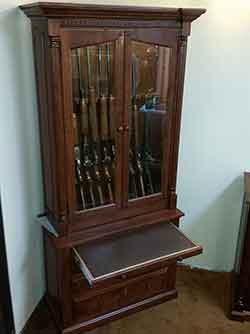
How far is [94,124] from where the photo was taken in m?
1.79

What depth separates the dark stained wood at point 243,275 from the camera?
79.3 inches

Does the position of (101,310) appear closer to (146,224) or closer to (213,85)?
(146,224)

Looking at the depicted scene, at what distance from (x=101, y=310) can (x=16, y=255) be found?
1.97 ft

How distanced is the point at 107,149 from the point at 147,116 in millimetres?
284

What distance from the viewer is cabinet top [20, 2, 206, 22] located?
142 centimetres

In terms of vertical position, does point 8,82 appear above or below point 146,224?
above

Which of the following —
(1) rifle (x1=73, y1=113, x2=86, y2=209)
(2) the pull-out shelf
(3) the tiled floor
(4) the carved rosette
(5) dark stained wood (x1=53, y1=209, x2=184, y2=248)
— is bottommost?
(3) the tiled floor

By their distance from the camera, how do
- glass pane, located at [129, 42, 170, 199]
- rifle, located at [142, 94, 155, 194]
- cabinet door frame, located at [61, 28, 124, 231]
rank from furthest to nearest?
rifle, located at [142, 94, 155, 194], glass pane, located at [129, 42, 170, 199], cabinet door frame, located at [61, 28, 124, 231]

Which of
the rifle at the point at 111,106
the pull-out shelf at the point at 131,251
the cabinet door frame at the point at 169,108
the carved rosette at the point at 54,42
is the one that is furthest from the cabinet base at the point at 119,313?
the carved rosette at the point at 54,42

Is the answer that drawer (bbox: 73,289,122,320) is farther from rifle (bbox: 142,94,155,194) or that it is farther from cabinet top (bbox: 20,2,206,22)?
cabinet top (bbox: 20,2,206,22)

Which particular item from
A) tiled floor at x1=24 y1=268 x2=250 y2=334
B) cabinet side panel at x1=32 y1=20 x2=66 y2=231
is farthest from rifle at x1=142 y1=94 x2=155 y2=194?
tiled floor at x1=24 y1=268 x2=250 y2=334

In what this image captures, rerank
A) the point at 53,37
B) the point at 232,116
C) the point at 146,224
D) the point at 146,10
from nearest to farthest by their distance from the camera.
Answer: the point at 53,37
the point at 146,10
the point at 146,224
the point at 232,116

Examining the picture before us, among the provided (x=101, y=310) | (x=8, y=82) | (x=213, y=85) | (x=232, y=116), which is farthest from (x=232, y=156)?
(x=8, y=82)

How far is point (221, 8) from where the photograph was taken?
1968 millimetres
